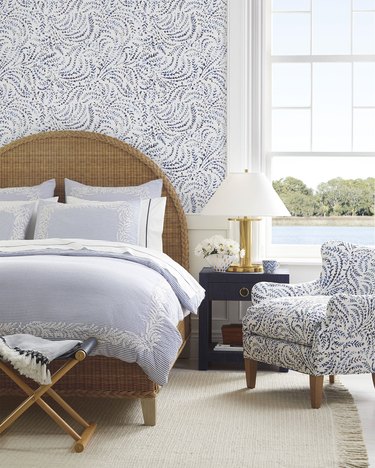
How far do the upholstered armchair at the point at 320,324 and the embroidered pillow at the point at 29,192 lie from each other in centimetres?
160

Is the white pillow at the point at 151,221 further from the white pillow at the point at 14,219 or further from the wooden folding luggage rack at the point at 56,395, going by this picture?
the wooden folding luggage rack at the point at 56,395

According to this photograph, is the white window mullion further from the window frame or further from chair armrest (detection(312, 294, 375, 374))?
chair armrest (detection(312, 294, 375, 374))

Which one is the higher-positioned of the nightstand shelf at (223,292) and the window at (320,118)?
the window at (320,118)

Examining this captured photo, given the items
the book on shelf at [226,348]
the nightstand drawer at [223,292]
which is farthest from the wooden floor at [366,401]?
the nightstand drawer at [223,292]

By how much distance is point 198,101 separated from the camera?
5.35 meters

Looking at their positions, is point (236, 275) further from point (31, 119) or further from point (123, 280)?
point (31, 119)

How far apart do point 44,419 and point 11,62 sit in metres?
2.77

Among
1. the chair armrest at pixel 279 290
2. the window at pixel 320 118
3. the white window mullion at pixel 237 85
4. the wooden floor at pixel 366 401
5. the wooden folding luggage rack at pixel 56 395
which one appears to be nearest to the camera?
the wooden folding luggage rack at pixel 56 395

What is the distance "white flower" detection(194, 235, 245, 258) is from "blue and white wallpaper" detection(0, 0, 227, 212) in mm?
481

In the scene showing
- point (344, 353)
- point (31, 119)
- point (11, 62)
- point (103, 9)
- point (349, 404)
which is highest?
point (103, 9)

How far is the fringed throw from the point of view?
299cm

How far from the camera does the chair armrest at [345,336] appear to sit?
377cm

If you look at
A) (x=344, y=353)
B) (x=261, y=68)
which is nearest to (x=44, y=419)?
(x=344, y=353)

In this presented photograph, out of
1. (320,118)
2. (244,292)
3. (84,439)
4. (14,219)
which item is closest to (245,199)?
(244,292)
